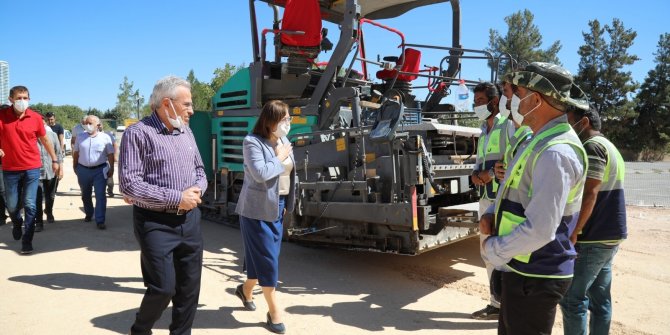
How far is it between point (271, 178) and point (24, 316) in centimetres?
229

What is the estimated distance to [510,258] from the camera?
186cm

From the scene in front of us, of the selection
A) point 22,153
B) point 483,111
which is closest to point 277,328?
point 483,111

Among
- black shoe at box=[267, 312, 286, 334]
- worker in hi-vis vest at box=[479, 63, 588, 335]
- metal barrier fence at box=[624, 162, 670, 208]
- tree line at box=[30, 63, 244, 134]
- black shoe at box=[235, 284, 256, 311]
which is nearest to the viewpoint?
worker in hi-vis vest at box=[479, 63, 588, 335]

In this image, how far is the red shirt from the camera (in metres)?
5.43

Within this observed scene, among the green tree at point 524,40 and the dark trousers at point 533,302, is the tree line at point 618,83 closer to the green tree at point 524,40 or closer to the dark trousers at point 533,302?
the green tree at point 524,40

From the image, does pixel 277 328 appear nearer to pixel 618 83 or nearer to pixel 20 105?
pixel 20 105

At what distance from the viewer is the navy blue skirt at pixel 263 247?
339cm

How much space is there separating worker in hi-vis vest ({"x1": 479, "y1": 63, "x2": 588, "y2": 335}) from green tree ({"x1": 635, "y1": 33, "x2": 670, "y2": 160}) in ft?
141

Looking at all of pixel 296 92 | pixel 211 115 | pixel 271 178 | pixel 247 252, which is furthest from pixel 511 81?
pixel 211 115

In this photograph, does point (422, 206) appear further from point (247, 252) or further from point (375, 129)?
point (247, 252)

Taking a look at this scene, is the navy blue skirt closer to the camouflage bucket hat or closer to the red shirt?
the camouflage bucket hat

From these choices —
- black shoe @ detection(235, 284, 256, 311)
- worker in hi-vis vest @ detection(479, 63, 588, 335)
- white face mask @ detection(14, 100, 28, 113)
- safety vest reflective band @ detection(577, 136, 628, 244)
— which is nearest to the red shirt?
white face mask @ detection(14, 100, 28, 113)

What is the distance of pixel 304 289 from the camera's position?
174 inches

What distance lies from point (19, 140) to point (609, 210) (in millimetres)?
6157
